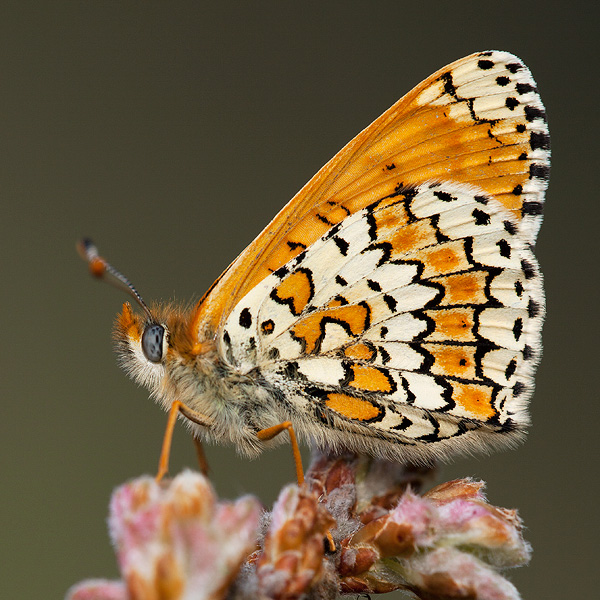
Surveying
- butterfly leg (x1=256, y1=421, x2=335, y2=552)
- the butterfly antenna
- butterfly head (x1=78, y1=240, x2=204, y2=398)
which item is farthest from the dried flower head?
the butterfly antenna

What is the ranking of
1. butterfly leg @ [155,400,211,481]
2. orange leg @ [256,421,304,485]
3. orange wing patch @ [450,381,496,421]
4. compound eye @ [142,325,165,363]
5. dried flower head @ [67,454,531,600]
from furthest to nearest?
compound eye @ [142,325,165,363]
orange wing patch @ [450,381,496,421]
orange leg @ [256,421,304,485]
butterfly leg @ [155,400,211,481]
dried flower head @ [67,454,531,600]

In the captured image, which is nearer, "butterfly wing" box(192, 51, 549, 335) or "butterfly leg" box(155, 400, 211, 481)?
"butterfly leg" box(155, 400, 211, 481)

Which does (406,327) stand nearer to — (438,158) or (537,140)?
(438,158)

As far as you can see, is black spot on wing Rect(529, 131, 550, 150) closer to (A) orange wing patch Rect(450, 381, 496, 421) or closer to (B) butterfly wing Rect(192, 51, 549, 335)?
(B) butterfly wing Rect(192, 51, 549, 335)

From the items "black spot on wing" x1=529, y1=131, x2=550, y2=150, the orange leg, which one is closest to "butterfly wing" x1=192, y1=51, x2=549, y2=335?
"black spot on wing" x1=529, y1=131, x2=550, y2=150

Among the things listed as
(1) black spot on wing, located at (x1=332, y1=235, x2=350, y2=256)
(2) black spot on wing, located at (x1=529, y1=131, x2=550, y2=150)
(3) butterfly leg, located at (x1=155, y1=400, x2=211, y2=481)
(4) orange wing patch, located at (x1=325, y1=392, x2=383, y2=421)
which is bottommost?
(3) butterfly leg, located at (x1=155, y1=400, x2=211, y2=481)

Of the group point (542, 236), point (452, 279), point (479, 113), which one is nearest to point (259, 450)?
point (452, 279)

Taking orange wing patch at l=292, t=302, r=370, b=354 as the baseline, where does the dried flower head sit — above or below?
below

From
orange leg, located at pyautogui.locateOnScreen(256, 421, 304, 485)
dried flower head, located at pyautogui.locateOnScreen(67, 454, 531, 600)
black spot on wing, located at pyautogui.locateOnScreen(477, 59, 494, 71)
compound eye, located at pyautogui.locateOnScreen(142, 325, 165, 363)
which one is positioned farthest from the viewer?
black spot on wing, located at pyautogui.locateOnScreen(477, 59, 494, 71)
